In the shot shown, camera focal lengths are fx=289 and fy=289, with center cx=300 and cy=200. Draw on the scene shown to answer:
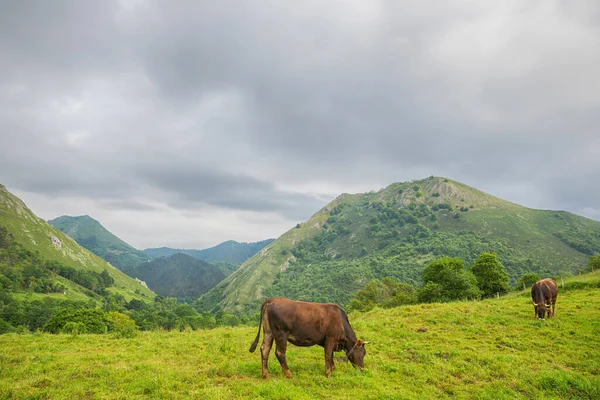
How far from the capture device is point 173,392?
920cm

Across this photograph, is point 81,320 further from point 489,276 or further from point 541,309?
point 489,276

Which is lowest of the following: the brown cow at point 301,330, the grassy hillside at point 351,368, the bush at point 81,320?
the bush at point 81,320

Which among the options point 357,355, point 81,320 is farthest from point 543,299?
point 81,320

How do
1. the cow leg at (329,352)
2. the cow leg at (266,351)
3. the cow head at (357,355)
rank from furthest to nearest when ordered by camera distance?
the cow head at (357,355)
the cow leg at (329,352)
the cow leg at (266,351)

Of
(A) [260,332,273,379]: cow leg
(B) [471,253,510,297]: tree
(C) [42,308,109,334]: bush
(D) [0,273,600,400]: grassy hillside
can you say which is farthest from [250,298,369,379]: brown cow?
(B) [471,253,510,297]: tree

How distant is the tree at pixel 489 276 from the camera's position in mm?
57062

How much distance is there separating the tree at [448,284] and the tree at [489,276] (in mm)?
2265

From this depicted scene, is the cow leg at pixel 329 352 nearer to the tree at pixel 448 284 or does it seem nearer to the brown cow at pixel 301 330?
the brown cow at pixel 301 330

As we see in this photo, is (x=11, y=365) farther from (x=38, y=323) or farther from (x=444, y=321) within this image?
(x=38, y=323)

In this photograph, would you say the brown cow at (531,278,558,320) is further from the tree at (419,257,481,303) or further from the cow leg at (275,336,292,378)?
the tree at (419,257,481,303)

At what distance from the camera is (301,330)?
37.2 ft

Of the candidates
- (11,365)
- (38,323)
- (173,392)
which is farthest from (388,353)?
(38,323)

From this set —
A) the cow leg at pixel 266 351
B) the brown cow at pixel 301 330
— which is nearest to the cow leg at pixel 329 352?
the brown cow at pixel 301 330

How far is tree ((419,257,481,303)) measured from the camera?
175ft
